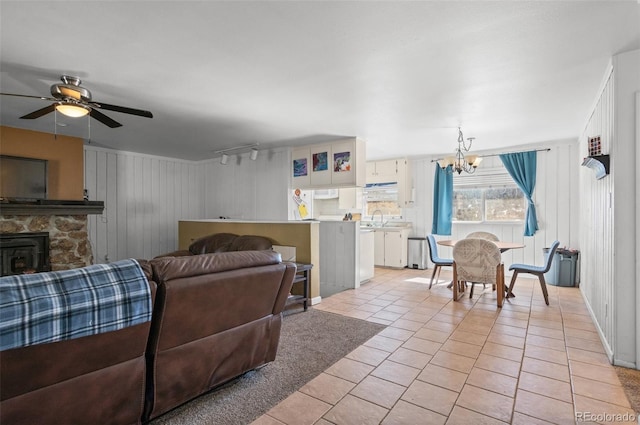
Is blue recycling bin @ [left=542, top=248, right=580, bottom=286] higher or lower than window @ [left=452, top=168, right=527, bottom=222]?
lower

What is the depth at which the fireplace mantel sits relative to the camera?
419 centimetres

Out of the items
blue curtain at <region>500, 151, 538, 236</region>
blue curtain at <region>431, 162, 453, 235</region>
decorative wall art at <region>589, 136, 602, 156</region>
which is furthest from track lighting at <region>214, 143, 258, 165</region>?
blue curtain at <region>500, 151, 538, 236</region>

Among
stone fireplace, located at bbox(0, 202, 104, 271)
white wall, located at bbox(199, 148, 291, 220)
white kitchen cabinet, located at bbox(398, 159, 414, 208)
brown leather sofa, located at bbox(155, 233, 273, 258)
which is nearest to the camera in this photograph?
stone fireplace, located at bbox(0, 202, 104, 271)

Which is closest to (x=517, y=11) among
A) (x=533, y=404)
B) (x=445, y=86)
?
(x=445, y=86)

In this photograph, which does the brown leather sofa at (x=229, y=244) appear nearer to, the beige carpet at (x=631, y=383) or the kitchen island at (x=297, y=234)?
the kitchen island at (x=297, y=234)

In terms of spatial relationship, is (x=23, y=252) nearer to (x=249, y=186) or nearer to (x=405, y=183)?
(x=249, y=186)

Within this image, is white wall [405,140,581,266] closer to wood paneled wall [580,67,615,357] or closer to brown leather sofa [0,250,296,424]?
wood paneled wall [580,67,615,357]

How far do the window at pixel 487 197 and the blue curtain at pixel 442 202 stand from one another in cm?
16

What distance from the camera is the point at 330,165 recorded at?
5.48 m

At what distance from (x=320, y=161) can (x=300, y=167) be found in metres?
0.46

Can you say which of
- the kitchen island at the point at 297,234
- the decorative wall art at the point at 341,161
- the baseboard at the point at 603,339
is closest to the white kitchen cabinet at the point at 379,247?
the decorative wall art at the point at 341,161

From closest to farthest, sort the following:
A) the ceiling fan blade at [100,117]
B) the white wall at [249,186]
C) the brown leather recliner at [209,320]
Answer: the brown leather recliner at [209,320] → the ceiling fan blade at [100,117] → the white wall at [249,186]

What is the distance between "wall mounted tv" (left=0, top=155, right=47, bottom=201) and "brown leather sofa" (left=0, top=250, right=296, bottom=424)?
13.7 ft

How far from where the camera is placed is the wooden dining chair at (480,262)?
152 inches
